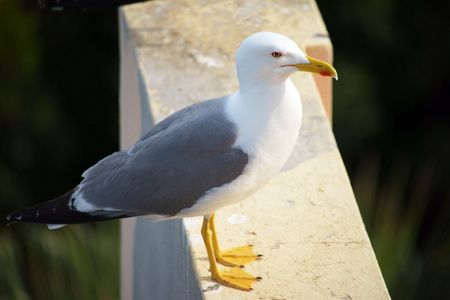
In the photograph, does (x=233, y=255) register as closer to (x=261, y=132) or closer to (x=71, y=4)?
(x=261, y=132)

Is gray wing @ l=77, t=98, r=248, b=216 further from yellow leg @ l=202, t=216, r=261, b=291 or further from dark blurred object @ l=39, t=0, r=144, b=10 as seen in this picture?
dark blurred object @ l=39, t=0, r=144, b=10

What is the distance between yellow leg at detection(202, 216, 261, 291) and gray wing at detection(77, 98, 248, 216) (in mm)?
177

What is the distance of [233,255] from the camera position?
2.80 metres

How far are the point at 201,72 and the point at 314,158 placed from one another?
783 millimetres

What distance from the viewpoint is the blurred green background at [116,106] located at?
5023 millimetres

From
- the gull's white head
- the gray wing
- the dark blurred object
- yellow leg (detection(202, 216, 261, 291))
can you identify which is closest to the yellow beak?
the gull's white head

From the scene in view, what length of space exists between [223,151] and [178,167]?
6.5 inches

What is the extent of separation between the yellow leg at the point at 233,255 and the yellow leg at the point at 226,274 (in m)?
0.06

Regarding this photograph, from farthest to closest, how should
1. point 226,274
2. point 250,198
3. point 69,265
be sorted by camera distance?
point 69,265
point 250,198
point 226,274

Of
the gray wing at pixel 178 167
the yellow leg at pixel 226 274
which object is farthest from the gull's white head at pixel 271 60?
the yellow leg at pixel 226 274

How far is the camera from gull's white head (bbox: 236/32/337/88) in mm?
2432

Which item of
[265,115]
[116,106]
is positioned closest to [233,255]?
[265,115]

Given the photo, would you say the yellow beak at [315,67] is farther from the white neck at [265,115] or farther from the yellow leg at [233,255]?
the yellow leg at [233,255]

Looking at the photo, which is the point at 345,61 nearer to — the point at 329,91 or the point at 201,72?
the point at 329,91
